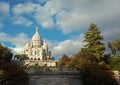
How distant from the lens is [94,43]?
61906mm

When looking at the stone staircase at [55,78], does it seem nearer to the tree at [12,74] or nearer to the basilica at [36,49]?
the tree at [12,74]

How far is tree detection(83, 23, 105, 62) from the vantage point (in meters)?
60.0

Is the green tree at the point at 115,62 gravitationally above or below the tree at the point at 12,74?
above

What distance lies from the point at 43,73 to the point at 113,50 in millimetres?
21845

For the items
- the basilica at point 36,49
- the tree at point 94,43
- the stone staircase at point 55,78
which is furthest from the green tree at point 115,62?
the basilica at point 36,49

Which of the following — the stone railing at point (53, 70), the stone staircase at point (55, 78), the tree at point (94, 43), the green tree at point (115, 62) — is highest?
the tree at point (94, 43)

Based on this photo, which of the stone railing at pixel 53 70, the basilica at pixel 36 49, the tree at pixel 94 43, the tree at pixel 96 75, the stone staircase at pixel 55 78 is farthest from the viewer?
the basilica at pixel 36 49

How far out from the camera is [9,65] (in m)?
48.6

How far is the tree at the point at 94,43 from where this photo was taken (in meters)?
60.0

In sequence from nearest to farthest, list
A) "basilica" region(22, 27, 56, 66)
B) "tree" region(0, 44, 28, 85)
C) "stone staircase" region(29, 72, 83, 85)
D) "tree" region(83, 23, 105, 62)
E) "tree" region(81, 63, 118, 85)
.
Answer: "tree" region(0, 44, 28, 85) → "tree" region(81, 63, 118, 85) → "stone staircase" region(29, 72, 83, 85) → "tree" region(83, 23, 105, 62) → "basilica" region(22, 27, 56, 66)

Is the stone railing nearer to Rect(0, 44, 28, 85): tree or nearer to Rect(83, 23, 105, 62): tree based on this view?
Rect(0, 44, 28, 85): tree

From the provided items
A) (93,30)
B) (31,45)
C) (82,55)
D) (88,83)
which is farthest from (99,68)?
Result: (31,45)

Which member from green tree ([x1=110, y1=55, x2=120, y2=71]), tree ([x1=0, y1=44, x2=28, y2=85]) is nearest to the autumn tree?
green tree ([x1=110, y1=55, x2=120, y2=71])

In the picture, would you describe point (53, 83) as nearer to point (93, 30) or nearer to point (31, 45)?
point (93, 30)
